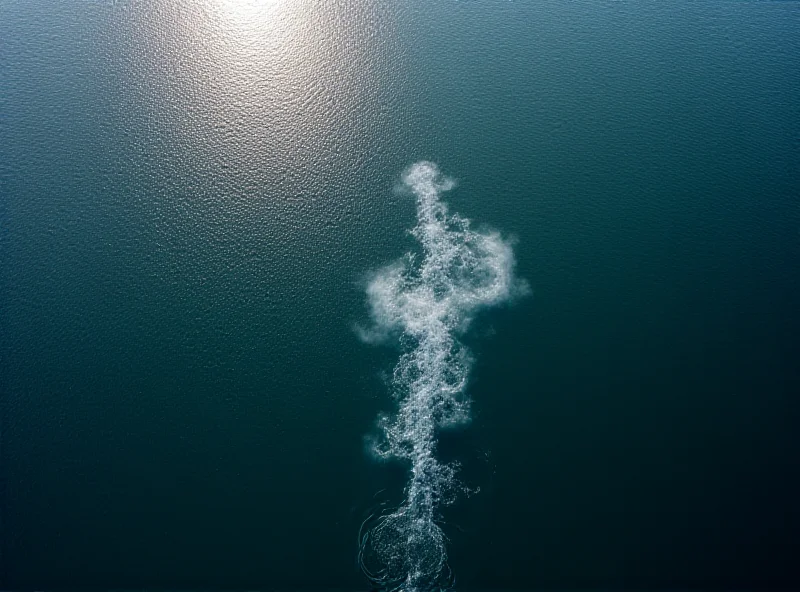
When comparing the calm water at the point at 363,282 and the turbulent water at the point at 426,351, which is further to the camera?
the calm water at the point at 363,282

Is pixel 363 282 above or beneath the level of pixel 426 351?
above

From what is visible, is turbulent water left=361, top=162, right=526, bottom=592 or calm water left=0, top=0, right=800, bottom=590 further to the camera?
calm water left=0, top=0, right=800, bottom=590

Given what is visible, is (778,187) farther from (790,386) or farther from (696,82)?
(790,386)

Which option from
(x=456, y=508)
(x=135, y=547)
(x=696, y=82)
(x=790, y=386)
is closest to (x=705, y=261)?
(x=790, y=386)

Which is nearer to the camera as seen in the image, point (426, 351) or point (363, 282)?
point (426, 351)
